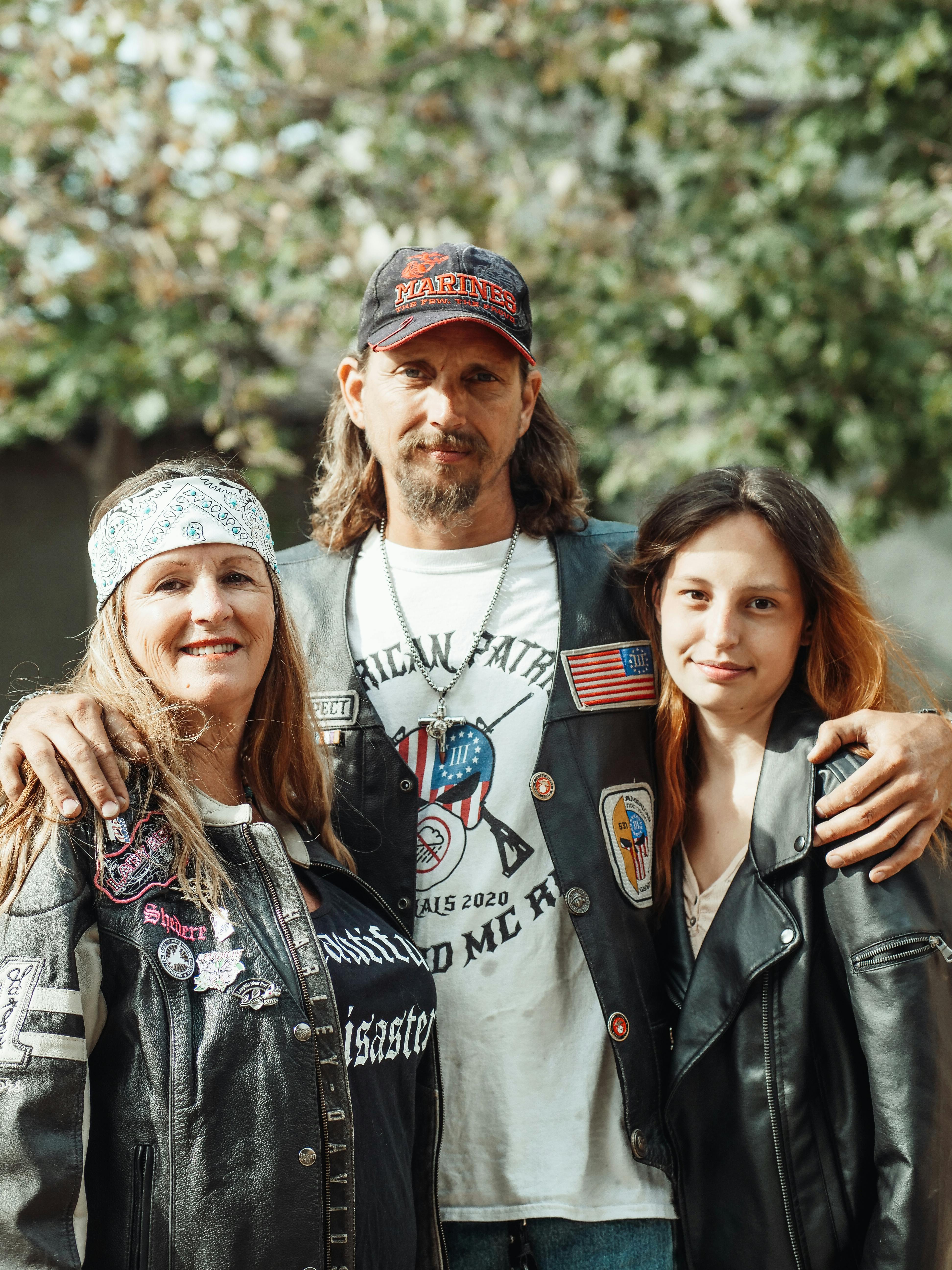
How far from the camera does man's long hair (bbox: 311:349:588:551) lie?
10.1 feet

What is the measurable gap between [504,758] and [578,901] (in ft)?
1.15

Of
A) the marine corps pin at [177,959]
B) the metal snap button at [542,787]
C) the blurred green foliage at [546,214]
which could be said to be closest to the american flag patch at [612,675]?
the metal snap button at [542,787]

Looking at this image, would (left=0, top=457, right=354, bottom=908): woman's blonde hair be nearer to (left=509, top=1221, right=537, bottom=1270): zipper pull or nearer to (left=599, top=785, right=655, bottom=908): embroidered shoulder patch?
(left=599, top=785, right=655, bottom=908): embroidered shoulder patch

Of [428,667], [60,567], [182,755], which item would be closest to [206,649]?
[182,755]

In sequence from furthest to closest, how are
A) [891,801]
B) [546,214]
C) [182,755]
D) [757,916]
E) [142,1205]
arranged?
[546,214] → [757,916] → [891,801] → [182,755] → [142,1205]

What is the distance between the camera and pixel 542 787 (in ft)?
8.61

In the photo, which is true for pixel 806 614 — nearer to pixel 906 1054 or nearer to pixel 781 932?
pixel 781 932

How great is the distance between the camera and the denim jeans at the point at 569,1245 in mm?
2422

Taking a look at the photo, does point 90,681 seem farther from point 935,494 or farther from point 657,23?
point 657,23

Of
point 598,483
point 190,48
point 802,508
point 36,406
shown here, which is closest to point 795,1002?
point 802,508

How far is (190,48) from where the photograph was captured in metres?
5.71

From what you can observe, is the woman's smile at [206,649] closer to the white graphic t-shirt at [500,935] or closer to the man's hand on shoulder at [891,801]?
the white graphic t-shirt at [500,935]

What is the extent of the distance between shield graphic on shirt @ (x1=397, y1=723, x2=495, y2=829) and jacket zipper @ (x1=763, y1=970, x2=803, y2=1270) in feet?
2.31

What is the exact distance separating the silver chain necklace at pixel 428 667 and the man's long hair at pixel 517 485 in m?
0.10
